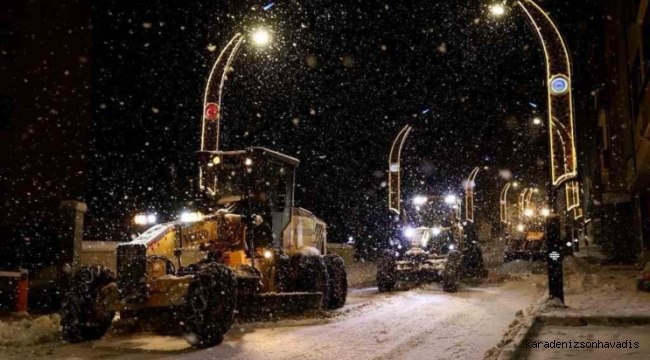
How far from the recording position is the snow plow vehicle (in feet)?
33.4

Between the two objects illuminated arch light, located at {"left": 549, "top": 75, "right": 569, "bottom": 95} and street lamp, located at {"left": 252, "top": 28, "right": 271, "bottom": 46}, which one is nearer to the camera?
illuminated arch light, located at {"left": 549, "top": 75, "right": 569, "bottom": 95}

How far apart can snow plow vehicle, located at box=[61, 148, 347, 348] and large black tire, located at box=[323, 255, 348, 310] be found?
2 centimetres

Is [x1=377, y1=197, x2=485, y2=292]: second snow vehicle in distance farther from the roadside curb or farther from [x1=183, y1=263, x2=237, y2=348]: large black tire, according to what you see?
[x1=183, y1=263, x2=237, y2=348]: large black tire

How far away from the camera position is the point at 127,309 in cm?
1041

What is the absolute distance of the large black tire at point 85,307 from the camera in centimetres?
1055

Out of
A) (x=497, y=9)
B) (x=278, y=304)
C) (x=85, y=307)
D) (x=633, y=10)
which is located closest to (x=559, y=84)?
(x=497, y=9)

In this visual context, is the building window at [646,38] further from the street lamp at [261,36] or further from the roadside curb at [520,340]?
the street lamp at [261,36]

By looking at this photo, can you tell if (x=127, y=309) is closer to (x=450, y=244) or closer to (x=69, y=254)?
(x=69, y=254)

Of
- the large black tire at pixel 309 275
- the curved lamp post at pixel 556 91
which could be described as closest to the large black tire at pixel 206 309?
the large black tire at pixel 309 275

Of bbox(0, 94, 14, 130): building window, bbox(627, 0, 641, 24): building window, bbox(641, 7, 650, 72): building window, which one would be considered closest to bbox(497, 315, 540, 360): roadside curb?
bbox(641, 7, 650, 72): building window

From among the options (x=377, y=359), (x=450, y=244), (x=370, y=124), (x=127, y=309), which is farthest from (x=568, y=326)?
(x=370, y=124)

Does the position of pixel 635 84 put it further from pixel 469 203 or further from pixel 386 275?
pixel 386 275

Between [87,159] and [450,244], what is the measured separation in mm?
17181

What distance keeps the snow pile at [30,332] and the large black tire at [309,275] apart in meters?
4.75
